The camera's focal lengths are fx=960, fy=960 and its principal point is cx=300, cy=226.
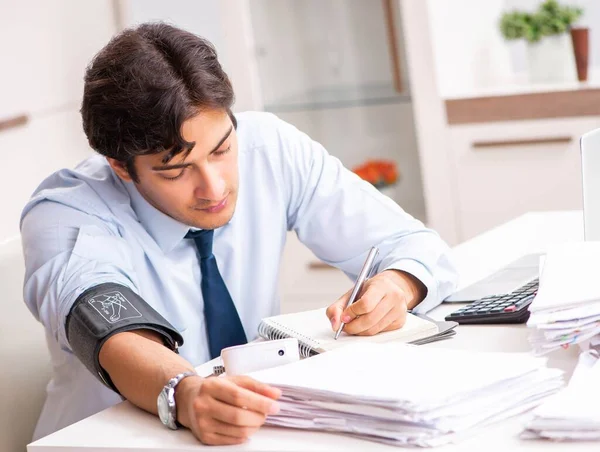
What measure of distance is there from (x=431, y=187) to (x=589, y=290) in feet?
6.95

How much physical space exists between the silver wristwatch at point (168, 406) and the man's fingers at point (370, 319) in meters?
0.30

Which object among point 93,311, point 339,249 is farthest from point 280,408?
point 339,249

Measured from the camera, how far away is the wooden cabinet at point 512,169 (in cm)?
311

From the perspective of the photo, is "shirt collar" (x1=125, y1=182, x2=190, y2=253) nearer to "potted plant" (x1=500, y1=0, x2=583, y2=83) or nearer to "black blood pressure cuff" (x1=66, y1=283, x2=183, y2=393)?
"black blood pressure cuff" (x1=66, y1=283, x2=183, y2=393)

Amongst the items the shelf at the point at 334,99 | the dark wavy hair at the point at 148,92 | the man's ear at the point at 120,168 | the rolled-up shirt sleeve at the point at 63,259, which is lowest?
the rolled-up shirt sleeve at the point at 63,259

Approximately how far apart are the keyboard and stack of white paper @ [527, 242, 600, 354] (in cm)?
12

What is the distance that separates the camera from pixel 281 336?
4.87ft

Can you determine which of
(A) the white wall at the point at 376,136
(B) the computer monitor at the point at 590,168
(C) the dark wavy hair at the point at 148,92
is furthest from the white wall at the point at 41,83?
(B) the computer monitor at the point at 590,168

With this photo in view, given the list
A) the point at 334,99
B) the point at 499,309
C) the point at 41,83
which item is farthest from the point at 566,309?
the point at 41,83

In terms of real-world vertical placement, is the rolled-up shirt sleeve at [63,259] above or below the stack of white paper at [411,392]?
above

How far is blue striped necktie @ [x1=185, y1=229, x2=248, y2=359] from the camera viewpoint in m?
1.76

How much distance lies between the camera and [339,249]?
191 cm

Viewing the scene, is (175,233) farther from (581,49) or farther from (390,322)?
(581,49)

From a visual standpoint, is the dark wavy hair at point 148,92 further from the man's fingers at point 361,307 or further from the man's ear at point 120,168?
the man's fingers at point 361,307
